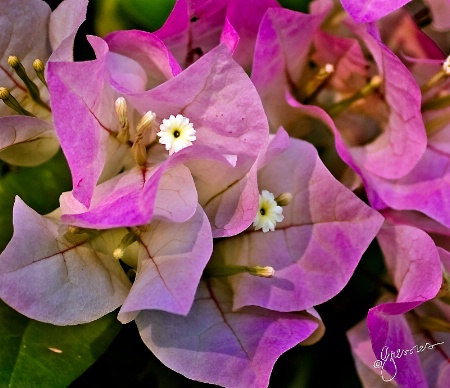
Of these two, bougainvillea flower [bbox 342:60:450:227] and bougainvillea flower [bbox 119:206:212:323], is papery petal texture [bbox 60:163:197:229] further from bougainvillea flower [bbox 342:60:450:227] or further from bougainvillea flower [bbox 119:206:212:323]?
bougainvillea flower [bbox 342:60:450:227]

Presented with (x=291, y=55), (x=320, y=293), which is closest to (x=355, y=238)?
(x=320, y=293)

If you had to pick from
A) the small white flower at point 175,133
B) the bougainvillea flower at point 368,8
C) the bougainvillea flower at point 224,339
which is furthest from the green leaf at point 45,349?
the bougainvillea flower at point 368,8

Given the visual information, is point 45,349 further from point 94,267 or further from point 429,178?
point 429,178

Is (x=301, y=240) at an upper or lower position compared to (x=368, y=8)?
lower

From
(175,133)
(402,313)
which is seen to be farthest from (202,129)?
(402,313)

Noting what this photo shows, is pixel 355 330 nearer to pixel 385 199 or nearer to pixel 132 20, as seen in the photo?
pixel 385 199
